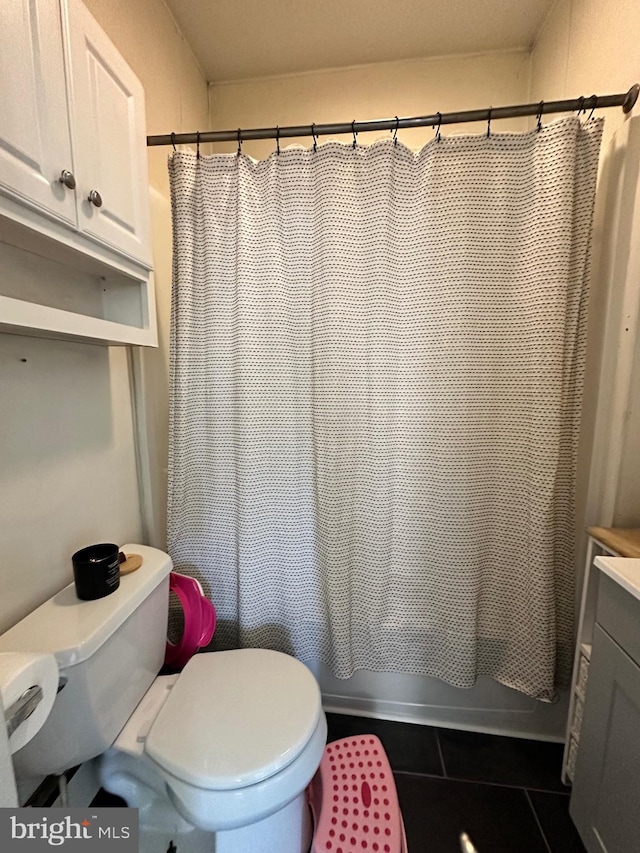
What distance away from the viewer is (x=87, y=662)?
69cm

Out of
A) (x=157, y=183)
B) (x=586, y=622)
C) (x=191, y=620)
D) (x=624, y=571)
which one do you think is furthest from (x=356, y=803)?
(x=157, y=183)

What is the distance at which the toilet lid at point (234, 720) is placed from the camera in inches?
27.8

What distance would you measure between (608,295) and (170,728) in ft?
5.30

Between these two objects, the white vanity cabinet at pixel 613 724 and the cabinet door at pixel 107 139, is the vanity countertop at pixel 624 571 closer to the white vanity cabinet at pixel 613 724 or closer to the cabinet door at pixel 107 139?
the white vanity cabinet at pixel 613 724

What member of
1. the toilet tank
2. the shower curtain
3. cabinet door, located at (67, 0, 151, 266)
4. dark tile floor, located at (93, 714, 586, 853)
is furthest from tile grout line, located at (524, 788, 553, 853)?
cabinet door, located at (67, 0, 151, 266)

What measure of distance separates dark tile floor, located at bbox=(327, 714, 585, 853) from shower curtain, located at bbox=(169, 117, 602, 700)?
28 cm

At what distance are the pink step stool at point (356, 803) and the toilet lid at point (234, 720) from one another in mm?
328

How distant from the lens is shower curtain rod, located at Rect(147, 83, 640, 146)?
0.91 meters

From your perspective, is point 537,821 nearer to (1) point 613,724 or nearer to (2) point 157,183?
(1) point 613,724

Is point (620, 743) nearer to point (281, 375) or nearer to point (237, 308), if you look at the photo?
point (281, 375)

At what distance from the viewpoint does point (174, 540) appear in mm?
1218

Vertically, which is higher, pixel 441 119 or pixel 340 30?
pixel 340 30

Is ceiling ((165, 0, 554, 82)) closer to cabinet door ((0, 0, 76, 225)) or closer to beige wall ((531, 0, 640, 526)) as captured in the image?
beige wall ((531, 0, 640, 526))
